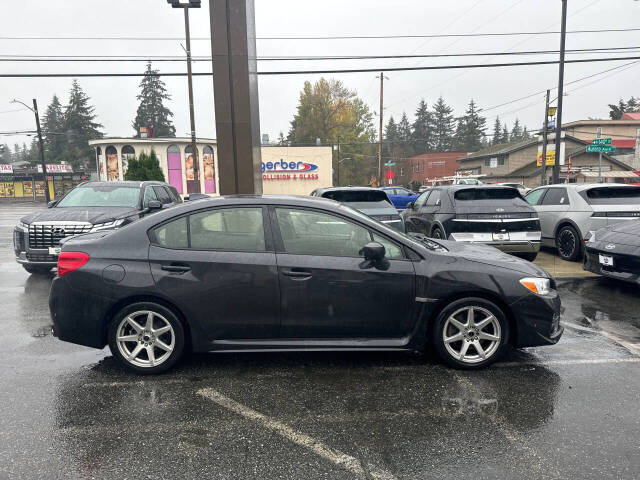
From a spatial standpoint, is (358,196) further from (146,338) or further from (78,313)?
(78,313)

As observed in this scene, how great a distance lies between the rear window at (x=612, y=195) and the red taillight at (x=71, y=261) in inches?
357

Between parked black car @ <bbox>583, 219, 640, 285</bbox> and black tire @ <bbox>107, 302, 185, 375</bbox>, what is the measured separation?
20.2ft

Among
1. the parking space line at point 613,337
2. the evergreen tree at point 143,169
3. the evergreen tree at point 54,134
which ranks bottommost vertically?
the parking space line at point 613,337

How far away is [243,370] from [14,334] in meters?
2.97

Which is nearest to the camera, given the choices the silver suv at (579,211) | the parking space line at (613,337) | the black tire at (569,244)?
the parking space line at (613,337)

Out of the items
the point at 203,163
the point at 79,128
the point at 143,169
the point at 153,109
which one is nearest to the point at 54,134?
the point at 79,128

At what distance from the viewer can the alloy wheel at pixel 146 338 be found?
12.5 ft

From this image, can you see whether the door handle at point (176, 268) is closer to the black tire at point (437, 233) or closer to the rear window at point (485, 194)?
the black tire at point (437, 233)

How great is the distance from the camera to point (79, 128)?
73188 mm

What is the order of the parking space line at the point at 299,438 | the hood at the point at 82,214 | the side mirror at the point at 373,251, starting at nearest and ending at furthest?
the parking space line at the point at 299,438
the side mirror at the point at 373,251
the hood at the point at 82,214

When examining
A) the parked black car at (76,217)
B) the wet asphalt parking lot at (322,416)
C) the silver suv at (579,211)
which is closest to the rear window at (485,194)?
the silver suv at (579,211)

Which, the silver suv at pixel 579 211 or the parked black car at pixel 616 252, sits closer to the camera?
the parked black car at pixel 616 252

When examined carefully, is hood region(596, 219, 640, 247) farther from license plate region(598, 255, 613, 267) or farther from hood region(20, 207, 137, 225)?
hood region(20, 207, 137, 225)

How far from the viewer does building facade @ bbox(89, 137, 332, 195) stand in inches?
1588
